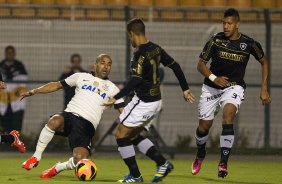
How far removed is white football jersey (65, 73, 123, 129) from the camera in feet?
44.5

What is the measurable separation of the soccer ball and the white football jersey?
1.08 meters

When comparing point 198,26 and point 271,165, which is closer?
point 271,165

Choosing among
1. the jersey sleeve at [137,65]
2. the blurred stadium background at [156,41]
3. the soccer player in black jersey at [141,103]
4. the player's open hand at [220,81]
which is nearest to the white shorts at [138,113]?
the soccer player in black jersey at [141,103]

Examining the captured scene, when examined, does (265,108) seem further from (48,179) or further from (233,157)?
(48,179)

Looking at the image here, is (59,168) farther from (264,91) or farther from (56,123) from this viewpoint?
(264,91)

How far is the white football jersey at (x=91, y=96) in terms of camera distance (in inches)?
534

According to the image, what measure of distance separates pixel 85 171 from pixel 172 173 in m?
2.78

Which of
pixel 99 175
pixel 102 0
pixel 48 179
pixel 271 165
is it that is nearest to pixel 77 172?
pixel 48 179

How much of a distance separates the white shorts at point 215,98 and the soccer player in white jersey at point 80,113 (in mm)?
1436

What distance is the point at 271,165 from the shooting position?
17.6m

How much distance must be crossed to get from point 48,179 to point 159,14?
855 centimetres

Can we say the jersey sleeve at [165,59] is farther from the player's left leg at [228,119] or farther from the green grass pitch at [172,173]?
the green grass pitch at [172,173]

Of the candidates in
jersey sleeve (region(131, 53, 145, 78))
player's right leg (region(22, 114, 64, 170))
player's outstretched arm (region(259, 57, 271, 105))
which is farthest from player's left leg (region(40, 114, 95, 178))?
player's outstretched arm (region(259, 57, 271, 105))

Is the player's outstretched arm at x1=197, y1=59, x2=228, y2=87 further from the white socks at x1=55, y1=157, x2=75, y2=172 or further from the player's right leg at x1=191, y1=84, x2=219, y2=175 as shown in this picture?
the white socks at x1=55, y1=157, x2=75, y2=172
